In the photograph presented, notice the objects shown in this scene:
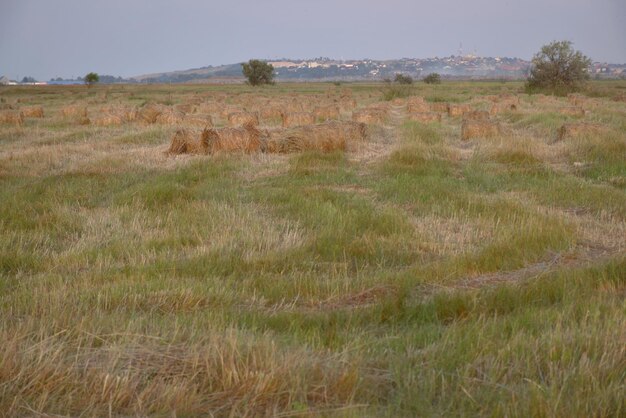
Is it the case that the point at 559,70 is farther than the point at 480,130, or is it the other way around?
the point at 559,70

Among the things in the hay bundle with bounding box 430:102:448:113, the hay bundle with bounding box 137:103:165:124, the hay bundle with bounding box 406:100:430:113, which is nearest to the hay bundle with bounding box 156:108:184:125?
the hay bundle with bounding box 137:103:165:124

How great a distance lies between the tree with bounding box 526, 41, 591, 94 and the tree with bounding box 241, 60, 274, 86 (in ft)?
141

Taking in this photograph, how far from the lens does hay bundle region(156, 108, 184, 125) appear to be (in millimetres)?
20250

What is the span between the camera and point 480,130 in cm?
1600

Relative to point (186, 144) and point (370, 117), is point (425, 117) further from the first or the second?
point (186, 144)

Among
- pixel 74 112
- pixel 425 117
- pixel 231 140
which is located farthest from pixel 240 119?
pixel 74 112

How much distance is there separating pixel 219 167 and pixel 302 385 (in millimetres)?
8469

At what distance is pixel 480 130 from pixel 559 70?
34764mm

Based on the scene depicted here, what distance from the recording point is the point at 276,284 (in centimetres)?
534

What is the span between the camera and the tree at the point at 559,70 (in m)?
46.3

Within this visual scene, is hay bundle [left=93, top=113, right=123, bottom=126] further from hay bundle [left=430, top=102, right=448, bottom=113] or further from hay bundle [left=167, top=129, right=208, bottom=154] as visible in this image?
hay bundle [left=430, top=102, right=448, bottom=113]

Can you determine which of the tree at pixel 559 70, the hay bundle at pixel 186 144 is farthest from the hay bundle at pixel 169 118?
the tree at pixel 559 70

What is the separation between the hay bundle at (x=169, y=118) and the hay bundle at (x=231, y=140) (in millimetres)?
6536

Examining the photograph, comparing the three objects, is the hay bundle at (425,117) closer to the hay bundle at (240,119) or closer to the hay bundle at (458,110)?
the hay bundle at (458,110)
